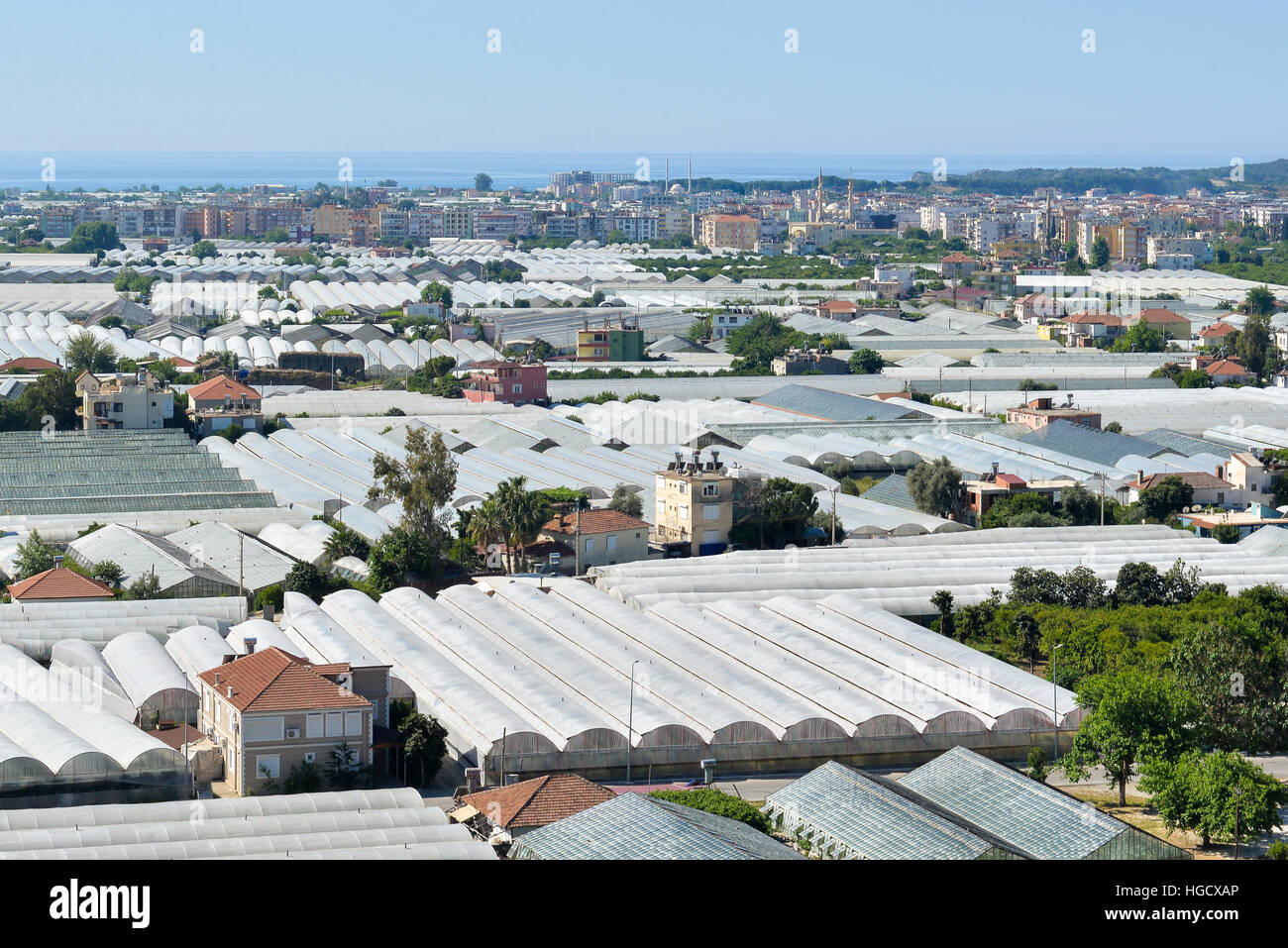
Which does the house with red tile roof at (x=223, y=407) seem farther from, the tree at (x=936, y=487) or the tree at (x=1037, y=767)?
the tree at (x=1037, y=767)

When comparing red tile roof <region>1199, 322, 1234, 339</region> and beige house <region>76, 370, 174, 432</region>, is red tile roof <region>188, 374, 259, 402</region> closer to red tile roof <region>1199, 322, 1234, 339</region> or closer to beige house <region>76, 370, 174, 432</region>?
beige house <region>76, 370, 174, 432</region>

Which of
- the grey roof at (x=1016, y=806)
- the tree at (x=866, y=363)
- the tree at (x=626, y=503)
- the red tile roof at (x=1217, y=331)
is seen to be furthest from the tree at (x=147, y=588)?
the red tile roof at (x=1217, y=331)

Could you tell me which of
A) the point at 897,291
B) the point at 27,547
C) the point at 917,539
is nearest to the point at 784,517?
the point at 917,539

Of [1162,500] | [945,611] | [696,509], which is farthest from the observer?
[1162,500]

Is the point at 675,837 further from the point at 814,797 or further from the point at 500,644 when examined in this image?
the point at 500,644

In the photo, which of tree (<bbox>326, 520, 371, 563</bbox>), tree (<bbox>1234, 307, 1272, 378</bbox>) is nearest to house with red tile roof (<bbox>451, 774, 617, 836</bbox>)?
tree (<bbox>326, 520, 371, 563</bbox>)

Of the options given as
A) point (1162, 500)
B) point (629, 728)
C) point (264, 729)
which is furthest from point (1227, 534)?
point (264, 729)

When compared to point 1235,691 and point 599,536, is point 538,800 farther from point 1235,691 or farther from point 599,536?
point 599,536
